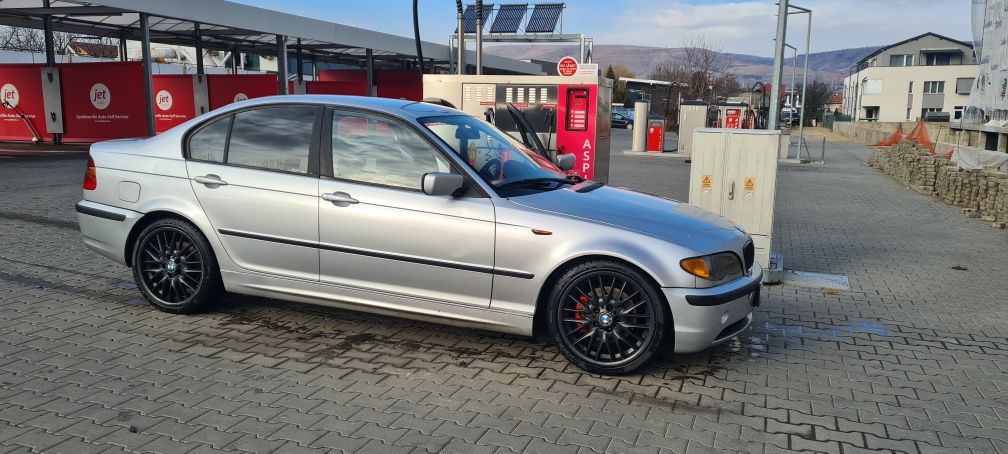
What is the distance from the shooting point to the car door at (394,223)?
4758mm

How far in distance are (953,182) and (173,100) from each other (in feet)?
71.0

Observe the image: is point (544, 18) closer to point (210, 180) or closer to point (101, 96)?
point (101, 96)

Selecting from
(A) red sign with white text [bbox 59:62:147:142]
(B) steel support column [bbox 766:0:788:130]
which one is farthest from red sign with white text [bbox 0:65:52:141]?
(B) steel support column [bbox 766:0:788:130]

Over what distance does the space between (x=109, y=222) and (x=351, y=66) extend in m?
40.9

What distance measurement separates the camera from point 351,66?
148 ft

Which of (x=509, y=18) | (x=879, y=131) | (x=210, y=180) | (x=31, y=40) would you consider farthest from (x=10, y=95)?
(x=879, y=131)

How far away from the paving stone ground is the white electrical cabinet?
0.71m

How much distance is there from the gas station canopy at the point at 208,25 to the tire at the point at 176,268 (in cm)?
1299

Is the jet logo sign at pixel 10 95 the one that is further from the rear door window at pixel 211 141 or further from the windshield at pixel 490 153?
the windshield at pixel 490 153

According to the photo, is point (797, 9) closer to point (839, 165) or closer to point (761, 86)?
point (761, 86)

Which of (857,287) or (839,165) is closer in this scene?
(857,287)

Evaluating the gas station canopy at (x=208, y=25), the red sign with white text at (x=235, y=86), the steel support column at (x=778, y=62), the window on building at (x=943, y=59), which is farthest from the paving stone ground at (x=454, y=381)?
the window on building at (x=943, y=59)

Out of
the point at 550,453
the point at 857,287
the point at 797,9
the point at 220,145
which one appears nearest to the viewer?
the point at 550,453

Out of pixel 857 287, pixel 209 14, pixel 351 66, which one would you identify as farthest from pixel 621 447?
pixel 351 66
